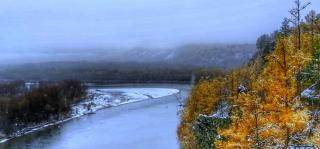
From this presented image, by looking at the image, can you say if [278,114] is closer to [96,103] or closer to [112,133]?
[112,133]

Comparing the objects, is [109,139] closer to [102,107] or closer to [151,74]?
[102,107]

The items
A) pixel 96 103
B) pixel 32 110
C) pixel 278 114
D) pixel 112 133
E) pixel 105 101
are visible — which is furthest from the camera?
pixel 105 101

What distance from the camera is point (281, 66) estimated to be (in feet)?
42.9

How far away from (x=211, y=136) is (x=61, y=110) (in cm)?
7283

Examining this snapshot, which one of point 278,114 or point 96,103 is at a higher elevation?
point 278,114

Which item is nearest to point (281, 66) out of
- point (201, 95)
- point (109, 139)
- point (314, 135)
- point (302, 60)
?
point (302, 60)

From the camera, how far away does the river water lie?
196 feet

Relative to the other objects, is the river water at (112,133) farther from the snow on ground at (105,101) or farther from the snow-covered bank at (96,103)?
the snow on ground at (105,101)

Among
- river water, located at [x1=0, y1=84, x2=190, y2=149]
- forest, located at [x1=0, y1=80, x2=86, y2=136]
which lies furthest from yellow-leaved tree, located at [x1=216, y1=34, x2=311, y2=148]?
forest, located at [x1=0, y1=80, x2=86, y2=136]

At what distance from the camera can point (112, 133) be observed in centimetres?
7006

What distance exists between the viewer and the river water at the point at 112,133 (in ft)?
196

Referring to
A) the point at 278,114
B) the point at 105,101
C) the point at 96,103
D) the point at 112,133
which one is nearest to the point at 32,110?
the point at 112,133

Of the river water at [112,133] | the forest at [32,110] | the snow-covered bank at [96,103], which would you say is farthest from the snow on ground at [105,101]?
the river water at [112,133]

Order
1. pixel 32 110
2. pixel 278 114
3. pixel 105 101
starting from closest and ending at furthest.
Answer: pixel 278 114
pixel 32 110
pixel 105 101
